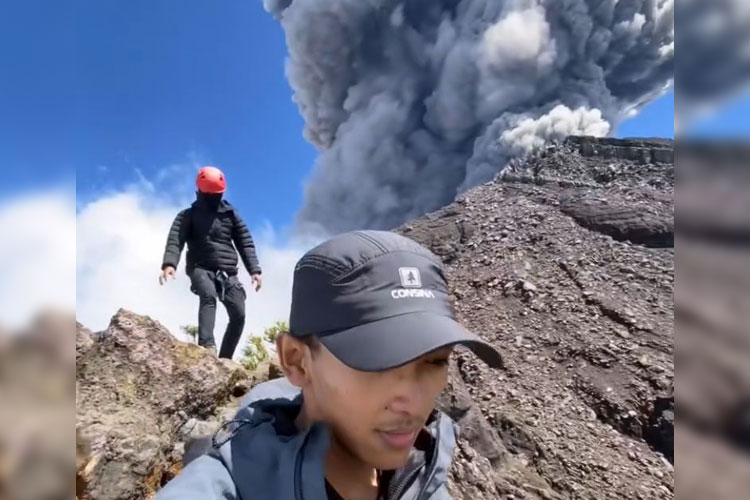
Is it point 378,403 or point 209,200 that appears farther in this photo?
point 209,200

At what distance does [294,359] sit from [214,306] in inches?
136

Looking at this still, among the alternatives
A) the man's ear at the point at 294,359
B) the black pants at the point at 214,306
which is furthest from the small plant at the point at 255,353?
the man's ear at the point at 294,359

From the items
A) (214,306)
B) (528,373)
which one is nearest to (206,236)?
(214,306)

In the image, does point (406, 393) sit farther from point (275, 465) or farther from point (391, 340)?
point (275, 465)

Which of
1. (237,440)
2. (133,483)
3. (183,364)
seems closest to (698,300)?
(237,440)

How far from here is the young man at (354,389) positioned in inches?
36.0

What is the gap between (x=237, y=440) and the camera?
963 millimetres

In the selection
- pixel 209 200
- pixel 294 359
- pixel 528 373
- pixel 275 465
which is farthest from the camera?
pixel 209 200

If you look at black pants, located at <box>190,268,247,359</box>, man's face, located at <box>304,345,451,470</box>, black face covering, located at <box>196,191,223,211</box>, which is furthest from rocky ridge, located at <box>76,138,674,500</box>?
black face covering, located at <box>196,191,223,211</box>

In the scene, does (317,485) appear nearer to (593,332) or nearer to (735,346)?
(735,346)

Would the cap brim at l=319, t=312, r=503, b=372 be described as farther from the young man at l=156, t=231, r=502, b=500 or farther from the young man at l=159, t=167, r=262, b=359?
the young man at l=159, t=167, r=262, b=359

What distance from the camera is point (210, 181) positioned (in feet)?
14.5

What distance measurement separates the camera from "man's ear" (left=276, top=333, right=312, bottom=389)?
3.54 feet

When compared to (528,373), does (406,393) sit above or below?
below
